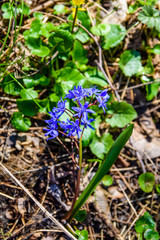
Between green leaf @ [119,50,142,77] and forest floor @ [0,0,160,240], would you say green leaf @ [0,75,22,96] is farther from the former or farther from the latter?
green leaf @ [119,50,142,77]

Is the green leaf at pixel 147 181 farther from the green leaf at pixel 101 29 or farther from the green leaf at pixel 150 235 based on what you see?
the green leaf at pixel 101 29

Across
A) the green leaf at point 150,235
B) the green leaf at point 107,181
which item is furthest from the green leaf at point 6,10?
the green leaf at point 150,235

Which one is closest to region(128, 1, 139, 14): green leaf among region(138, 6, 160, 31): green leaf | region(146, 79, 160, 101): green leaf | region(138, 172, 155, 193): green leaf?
region(138, 6, 160, 31): green leaf

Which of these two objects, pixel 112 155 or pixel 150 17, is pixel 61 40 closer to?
pixel 150 17

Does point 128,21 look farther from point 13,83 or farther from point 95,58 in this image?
point 13,83

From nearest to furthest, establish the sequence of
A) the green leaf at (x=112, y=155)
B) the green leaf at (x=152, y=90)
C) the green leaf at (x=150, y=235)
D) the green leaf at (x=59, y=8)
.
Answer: the green leaf at (x=112, y=155) → the green leaf at (x=150, y=235) → the green leaf at (x=59, y=8) → the green leaf at (x=152, y=90)

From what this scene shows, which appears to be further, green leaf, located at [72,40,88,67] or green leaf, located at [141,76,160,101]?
green leaf, located at [141,76,160,101]
